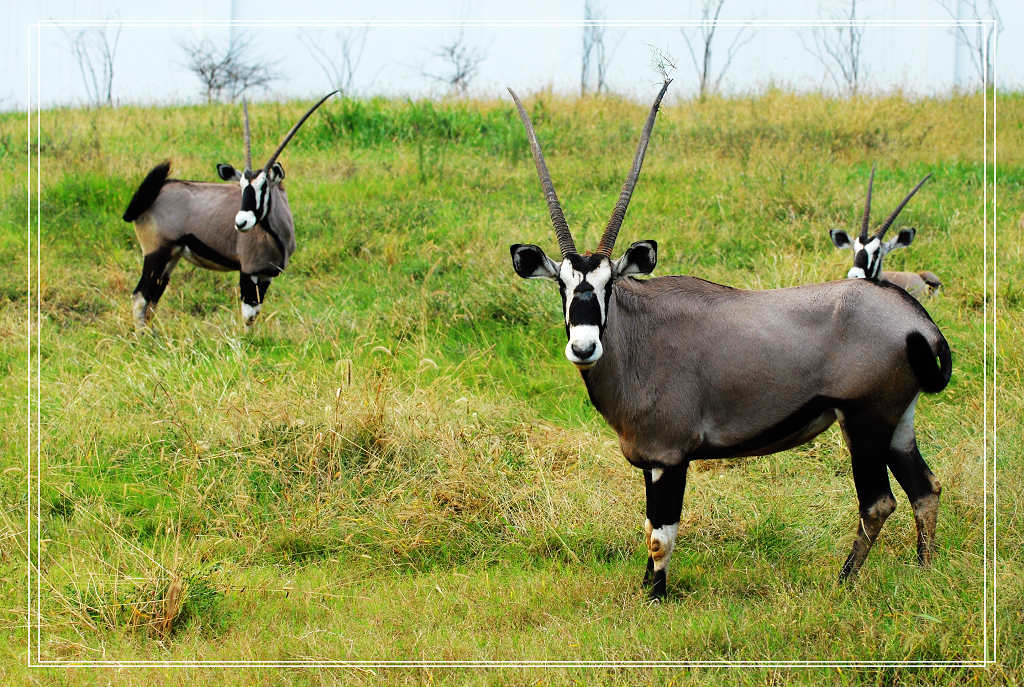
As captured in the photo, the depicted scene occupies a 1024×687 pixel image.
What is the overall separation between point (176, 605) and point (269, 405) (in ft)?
6.29

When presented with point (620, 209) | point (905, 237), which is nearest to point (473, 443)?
point (620, 209)

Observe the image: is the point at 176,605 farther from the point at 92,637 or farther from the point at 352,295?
the point at 352,295

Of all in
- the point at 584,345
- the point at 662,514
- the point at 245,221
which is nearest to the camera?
the point at 584,345

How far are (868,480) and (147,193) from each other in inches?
307

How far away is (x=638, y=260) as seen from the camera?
4535 mm

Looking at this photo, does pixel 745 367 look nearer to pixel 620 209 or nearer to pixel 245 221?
pixel 620 209

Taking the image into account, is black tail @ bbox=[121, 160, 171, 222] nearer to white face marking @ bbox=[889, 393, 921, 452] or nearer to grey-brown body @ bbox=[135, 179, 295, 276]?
grey-brown body @ bbox=[135, 179, 295, 276]

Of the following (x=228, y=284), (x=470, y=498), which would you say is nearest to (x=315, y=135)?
(x=228, y=284)

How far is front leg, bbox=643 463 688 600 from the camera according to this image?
465 centimetres

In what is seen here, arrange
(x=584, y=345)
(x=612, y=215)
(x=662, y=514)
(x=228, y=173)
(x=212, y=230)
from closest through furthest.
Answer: (x=584, y=345) < (x=612, y=215) < (x=662, y=514) < (x=228, y=173) < (x=212, y=230)

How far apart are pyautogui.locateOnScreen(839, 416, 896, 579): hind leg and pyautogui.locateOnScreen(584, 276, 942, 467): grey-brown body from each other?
9cm

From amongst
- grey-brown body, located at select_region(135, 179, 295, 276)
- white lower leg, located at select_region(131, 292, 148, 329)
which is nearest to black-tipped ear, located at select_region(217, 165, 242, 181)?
grey-brown body, located at select_region(135, 179, 295, 276)

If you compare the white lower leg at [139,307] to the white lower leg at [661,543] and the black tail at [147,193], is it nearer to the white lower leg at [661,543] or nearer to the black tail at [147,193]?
the black tail at [147,193]

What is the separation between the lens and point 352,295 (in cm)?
972
